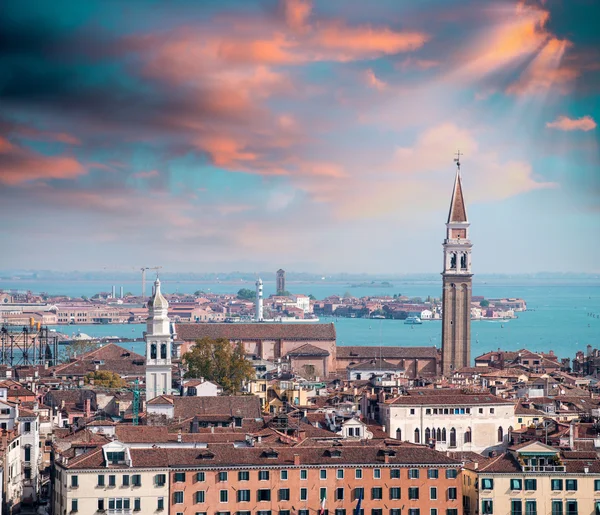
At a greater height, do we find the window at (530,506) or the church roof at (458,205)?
the church roof at (458,205)

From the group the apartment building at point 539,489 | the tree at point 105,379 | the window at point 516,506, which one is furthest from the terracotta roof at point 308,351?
the window at point 516,506

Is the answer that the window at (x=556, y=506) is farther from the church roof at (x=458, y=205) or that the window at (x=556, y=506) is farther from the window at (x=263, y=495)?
the church roof at (x=458, y=205)

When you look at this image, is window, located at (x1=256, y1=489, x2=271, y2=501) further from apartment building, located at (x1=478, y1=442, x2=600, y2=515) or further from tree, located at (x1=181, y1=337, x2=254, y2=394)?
tree, located at (x1=181, y1=337, x2=254, y2=394)

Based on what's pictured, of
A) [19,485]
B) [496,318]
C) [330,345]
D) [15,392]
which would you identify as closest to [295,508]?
[19,485]

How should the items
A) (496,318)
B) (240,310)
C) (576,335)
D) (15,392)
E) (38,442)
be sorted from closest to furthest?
(38,442) < (15,392) < (576,335) < (496,318) < (240,310)

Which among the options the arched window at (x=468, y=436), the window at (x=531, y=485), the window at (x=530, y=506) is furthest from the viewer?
the arched window at (x=468, y=436)

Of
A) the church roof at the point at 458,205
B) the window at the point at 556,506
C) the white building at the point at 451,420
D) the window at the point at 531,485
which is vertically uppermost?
the church roof at the point at 458,205

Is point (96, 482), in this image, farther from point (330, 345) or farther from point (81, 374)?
point (330, 345)
